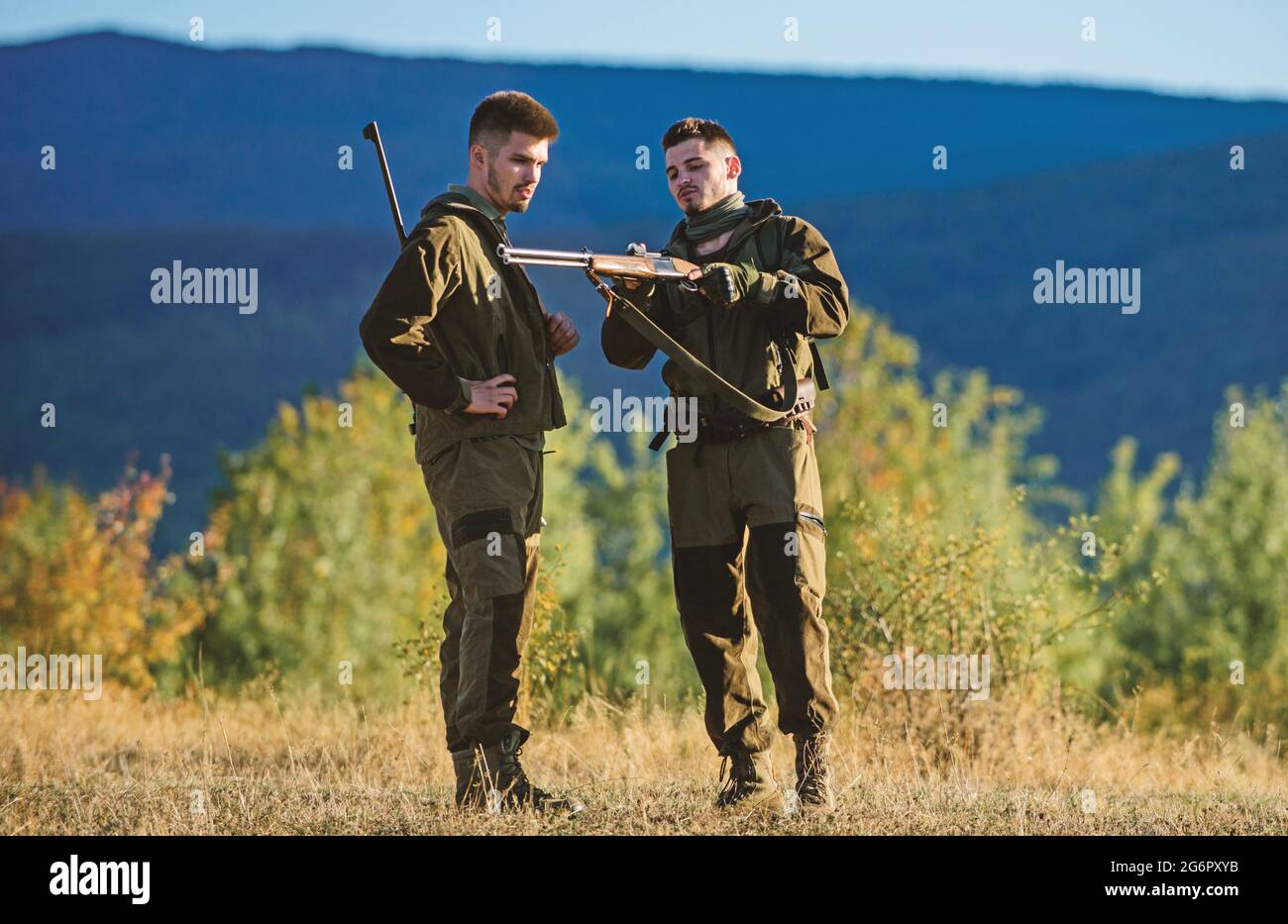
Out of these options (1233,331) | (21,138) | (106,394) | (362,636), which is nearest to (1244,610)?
(362,636)

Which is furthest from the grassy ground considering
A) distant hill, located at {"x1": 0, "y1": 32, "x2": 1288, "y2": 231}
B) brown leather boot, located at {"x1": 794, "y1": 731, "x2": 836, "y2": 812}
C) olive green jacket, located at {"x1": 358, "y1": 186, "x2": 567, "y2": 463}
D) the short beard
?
distant hill, located at {"x1": 0, "y1": 32, "x2": 1288, "y2": 231}

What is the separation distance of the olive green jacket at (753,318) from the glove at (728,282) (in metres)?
0.14

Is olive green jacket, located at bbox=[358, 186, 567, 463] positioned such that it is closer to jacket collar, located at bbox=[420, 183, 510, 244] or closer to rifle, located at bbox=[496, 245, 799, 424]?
jacket collar, located at bbox=[420, 183, 510, 244]

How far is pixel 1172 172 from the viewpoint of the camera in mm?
184250

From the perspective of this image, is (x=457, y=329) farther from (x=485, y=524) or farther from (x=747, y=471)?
(x=747, y=471)

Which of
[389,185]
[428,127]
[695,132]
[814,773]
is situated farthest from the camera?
[428,127]

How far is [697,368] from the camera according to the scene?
546cm

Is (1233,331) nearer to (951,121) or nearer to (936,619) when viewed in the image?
(951,121)

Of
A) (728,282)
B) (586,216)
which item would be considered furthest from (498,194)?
(586,216)

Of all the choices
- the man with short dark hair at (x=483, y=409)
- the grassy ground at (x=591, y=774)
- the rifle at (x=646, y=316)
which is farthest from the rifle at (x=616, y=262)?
the grassy ground at (x=591, y=774)

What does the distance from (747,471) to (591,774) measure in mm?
1838

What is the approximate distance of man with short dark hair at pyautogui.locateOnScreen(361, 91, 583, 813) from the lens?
5246 millimetres

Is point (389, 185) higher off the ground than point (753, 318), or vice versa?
point (389, 185)
